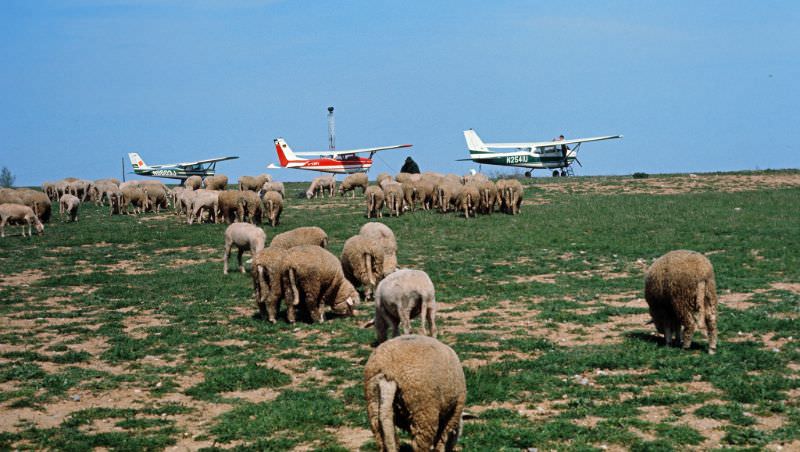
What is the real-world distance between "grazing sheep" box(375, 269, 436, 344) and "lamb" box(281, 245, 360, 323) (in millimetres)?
2615

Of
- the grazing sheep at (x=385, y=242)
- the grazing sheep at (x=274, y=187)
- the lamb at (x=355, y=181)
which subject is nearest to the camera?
the grazing sheep at (x=385, y=242)

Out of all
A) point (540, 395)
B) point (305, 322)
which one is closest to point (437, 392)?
point (540, 395)

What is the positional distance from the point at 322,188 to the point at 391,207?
50.2 ft

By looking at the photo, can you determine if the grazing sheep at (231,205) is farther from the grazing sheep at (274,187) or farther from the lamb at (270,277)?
the lamb at (270,277)

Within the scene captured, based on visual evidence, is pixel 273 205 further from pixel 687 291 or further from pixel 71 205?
pixel 687 291

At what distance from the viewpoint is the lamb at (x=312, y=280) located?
1423 centimetres

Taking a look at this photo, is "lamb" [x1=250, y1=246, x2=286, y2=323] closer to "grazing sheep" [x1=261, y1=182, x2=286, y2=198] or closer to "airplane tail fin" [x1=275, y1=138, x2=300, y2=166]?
"grazing sheep" [x1=261, y1=182, x2=286, y2=198]

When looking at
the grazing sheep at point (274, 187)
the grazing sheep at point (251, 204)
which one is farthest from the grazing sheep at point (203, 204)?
the grazing sheep at point (274, 187)

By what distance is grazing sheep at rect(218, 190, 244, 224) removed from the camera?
30203 mm

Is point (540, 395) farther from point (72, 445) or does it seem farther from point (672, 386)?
point (72, 445)

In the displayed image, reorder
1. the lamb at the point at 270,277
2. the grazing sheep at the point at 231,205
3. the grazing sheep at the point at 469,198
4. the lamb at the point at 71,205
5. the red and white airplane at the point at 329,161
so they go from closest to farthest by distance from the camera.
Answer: the lamb at the point at 270,277 → the grazing sheep at the point at 231,205 → the grazing sheep at the point at 469,198 → the lamb at the point at 71,205 → the red and white airplane at the point at 329,161

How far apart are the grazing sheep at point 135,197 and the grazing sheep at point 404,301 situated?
28809 mm

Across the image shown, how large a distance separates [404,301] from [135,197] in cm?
2976

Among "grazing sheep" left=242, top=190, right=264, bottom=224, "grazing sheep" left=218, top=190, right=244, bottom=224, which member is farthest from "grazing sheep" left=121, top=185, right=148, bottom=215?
"grazing sheep" left=242, top=190, right=264, bottom=224
